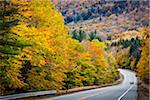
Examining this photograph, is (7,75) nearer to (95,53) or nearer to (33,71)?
(33,71)

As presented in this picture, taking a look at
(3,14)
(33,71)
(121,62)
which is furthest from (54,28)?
(121,62)

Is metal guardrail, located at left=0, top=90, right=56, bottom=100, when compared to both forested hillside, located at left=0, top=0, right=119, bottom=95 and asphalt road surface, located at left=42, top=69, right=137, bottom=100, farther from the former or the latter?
asphalt road surface, located at left=42, top=69, right=137, bottom=100

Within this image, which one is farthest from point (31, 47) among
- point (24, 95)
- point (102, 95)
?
point (102, 95)

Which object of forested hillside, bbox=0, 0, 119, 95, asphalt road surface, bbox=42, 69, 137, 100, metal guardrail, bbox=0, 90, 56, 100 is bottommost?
asphalt road surface, bbox=42, 69, 137, 100

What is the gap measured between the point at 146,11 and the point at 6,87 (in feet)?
42.9

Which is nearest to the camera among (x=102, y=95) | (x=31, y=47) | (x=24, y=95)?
(x=24, y=95)

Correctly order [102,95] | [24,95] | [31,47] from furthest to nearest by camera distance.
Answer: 1. [102,95]
2. [31,47]
3. [24,95]

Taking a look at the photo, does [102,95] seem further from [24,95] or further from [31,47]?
[24,95]

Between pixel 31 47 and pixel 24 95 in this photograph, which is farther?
pixel 31 47

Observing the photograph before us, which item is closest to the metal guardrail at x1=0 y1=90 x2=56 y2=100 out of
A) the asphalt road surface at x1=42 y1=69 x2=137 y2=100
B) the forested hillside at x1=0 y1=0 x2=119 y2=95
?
the forested hillside at x1=0 y1=0 x2=119 y2=95

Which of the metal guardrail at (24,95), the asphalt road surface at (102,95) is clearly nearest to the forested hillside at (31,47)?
the metal guardrail at (24,95)

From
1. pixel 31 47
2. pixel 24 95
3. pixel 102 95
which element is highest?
pixel 31 47

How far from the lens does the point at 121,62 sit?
7687 inches

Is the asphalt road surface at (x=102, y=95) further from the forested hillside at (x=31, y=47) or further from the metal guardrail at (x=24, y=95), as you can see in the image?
the forested hillside at (x=31, y=47)
